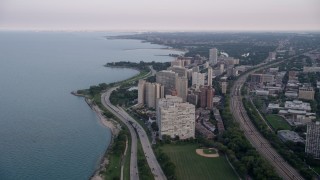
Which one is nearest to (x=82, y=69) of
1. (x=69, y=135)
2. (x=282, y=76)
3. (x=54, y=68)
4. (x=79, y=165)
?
(x=54, y=68)

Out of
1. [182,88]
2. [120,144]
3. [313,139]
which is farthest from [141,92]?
[313,139]

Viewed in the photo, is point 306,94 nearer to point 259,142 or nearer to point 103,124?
point 259,142

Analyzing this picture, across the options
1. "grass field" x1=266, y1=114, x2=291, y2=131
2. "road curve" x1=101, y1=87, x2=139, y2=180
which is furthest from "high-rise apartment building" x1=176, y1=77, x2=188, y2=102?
"grass field" x1=266, y1=114, x2=291, y2=131

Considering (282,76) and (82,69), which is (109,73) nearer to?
(82,69)

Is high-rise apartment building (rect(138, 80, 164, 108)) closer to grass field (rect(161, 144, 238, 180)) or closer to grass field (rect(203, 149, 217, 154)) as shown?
grass field (rect(161, 144, 238, 180))

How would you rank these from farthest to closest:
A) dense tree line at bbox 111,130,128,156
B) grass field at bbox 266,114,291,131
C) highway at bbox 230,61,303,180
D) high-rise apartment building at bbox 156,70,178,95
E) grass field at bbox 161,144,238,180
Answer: high-rise apartment building at bbox 156,70,178,95
grass field at bbox 266,114,291,131
dense tree line at bbox 111,130,128,156
highway at bbox 230,61,303,180
grass field at bbox 161,144,238,180

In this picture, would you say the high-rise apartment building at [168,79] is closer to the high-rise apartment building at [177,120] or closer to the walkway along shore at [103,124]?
the walkway along shore at [103,124]
